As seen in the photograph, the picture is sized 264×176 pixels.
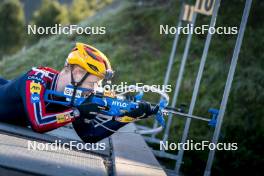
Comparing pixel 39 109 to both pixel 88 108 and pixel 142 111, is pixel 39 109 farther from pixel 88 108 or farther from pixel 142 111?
pixel 142 111

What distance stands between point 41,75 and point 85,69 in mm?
539

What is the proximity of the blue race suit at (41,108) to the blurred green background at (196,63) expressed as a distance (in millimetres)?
3376

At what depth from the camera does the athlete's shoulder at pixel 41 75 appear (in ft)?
18.9

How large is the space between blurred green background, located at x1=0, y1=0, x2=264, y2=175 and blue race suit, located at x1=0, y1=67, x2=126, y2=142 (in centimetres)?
338

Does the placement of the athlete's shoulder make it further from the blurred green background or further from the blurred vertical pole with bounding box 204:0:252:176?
the blurred green background

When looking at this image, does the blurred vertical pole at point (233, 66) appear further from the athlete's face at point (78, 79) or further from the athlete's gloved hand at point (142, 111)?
the athlete's face at point (78, 79)

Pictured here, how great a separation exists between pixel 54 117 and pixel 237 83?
7.44 meters

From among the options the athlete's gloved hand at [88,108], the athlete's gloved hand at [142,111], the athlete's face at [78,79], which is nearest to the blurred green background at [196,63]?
the athlete's gloved hand at [142,111]

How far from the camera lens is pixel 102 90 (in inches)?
227

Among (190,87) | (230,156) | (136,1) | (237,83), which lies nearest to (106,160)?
(230,156)

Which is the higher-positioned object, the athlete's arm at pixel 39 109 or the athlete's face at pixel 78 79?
the athlete's face at pixel 78 79

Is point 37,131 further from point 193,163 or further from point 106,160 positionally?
point 193,163

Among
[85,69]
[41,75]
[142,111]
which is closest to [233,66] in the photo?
[142,111]

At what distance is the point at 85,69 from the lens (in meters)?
5.65
